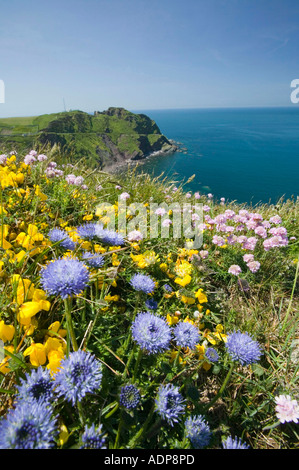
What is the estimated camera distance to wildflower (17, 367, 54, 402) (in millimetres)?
999

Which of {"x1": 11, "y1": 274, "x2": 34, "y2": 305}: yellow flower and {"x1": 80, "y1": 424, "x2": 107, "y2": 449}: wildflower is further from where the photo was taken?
{"x1": 11, "y1": 274, "x2": 34, "y2": 305}: yellow flower

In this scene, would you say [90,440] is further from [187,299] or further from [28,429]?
[187,299]

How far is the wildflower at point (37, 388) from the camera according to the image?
999 mm

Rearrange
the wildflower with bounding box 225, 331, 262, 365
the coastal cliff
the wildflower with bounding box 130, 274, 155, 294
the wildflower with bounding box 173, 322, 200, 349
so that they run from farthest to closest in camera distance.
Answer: the coastal cliff → the wildflower with bounding box 130, 274, 155, 294 → the wildflower with bounding box 173, 322, 200, 349 → the wildflower with bounding box 225, 331, 262, 365

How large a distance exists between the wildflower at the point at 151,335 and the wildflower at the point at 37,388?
1.54ft

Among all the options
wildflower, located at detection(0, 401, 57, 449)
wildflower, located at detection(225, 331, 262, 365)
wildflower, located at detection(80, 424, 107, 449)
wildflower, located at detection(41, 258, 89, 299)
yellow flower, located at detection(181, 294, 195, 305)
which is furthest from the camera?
yellow flower, located at detection(181, 294, 195, 305)

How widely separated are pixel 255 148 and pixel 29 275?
142418 mm

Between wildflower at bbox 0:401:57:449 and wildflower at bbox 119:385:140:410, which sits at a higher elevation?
wildflower at bbox 0:401:57:449

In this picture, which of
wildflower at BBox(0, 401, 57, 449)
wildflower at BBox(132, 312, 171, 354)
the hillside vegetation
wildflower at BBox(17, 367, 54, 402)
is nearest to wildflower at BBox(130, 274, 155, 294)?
the hillside vegetation

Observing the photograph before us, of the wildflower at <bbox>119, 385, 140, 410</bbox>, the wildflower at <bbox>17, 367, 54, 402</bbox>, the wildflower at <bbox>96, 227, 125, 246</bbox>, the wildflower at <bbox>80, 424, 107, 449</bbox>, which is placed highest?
the wildflower at <bbox>96, 227, 125, 246</bbox>

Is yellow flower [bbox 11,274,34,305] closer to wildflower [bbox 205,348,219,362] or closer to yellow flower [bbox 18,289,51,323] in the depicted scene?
yellow flower [bbox 18,289,51,323]

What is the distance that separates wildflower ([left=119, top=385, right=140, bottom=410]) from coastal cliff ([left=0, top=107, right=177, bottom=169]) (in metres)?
99.0

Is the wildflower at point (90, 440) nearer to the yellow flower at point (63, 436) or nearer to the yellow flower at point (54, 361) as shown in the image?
the yellow flower at point (63, 436)
